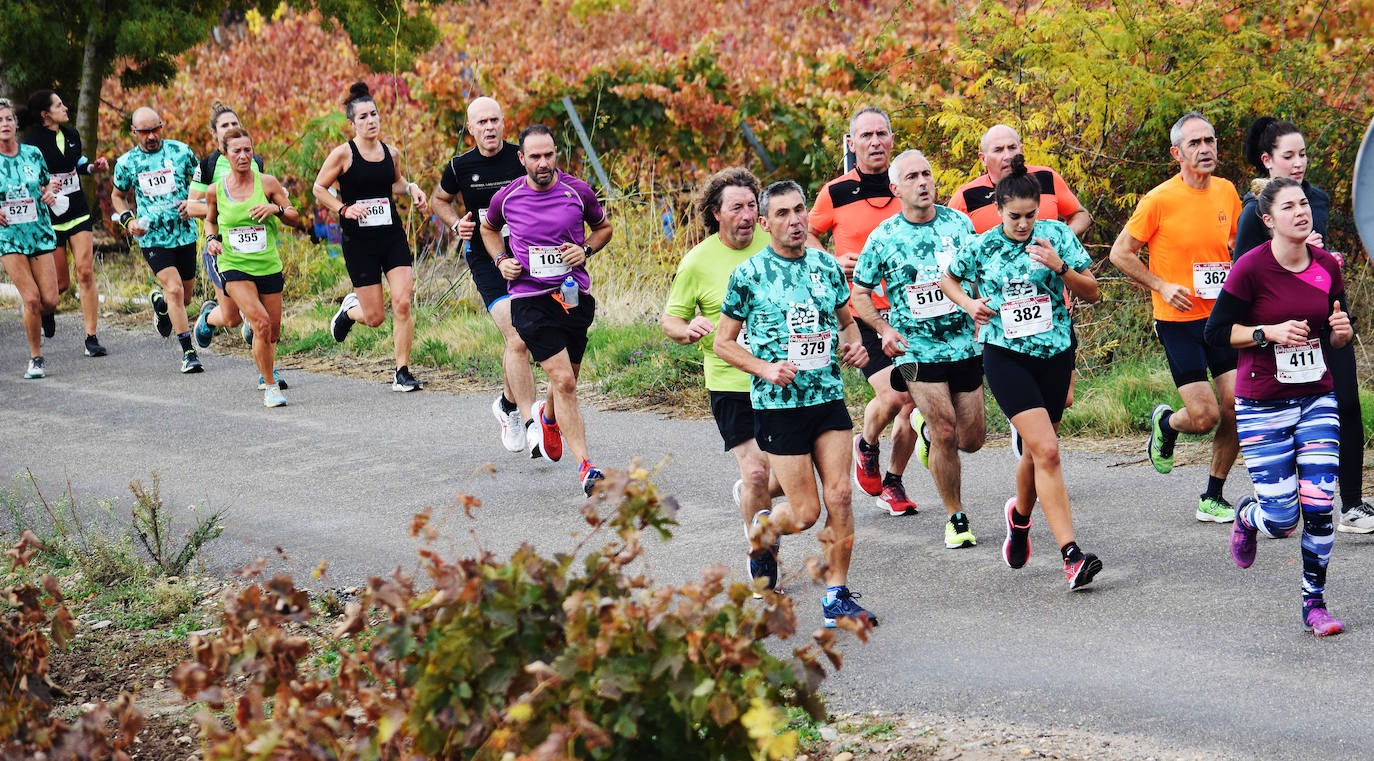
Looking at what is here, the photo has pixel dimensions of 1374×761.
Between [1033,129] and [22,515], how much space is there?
6972mm

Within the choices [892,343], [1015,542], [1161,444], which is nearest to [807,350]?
[892,343]

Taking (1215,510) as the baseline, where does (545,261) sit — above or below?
above

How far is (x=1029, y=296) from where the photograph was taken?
591 centimetres

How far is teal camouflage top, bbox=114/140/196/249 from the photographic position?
39.6 feet

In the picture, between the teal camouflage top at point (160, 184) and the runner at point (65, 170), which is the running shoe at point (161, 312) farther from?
the teal camouflage top at point (160, 184)

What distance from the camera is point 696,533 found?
22.8ft

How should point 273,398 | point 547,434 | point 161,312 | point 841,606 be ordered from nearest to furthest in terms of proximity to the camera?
point 841,606
point 547,434
point 273,398
point 161,312

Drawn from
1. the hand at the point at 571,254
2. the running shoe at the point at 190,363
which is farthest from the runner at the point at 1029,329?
the running shoe at the point at 190,363

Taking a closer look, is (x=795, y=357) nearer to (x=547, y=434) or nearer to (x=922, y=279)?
(x=922, y=279)

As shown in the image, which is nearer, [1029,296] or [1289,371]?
[1289,371]

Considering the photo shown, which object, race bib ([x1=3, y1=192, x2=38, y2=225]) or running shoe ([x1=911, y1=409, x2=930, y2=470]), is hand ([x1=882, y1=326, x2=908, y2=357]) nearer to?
running shoe ([x1=911, y1=409, x2=930, y2=470])

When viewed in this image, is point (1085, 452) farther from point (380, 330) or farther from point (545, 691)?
point (380, 330)

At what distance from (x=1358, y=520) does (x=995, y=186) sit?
2.12m

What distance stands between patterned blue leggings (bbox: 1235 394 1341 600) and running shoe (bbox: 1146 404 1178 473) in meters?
1.81
